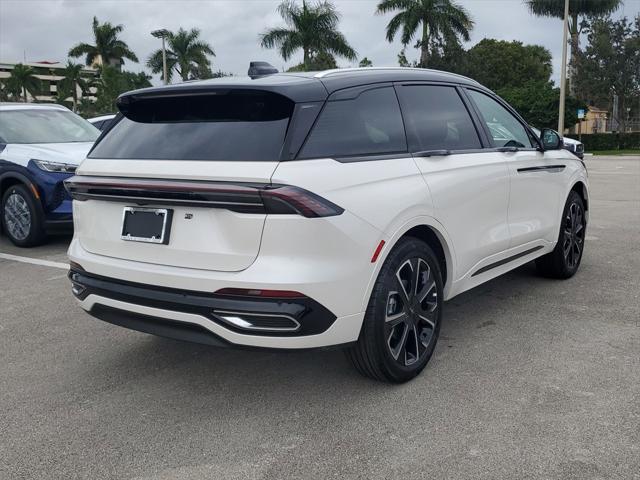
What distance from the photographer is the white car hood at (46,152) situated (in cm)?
752

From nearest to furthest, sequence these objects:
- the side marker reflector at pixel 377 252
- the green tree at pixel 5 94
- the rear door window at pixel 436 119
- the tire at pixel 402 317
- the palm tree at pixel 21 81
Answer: the side marker reflector at pixel 377 252 → the tire at pixel 402 317 → the rear door window at pixel 436 119 → the palm tree at pixel 21 81 → the green tree at pixel 5 94

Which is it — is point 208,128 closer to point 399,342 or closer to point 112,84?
point 399,342

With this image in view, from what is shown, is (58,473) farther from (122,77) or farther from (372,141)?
(122,77)

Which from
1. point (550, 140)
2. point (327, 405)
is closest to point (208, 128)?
point (327, 405)

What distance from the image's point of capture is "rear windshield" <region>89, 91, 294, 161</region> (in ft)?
10.1

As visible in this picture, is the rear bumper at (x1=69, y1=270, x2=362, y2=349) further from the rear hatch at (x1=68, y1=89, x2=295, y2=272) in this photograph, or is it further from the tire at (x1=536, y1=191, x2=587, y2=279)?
the tire at (x1=536, y1=191, x2=587, y2=279)

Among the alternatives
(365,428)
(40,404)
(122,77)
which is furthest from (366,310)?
(122,77)

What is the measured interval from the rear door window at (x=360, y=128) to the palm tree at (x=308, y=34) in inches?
1289

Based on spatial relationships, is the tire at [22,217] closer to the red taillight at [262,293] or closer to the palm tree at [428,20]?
the red taillight at [262,293]

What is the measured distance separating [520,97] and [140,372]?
145 feet

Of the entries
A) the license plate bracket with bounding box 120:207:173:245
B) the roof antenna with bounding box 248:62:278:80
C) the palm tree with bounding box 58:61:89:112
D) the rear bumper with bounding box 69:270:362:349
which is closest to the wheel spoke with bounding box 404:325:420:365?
the rear bumper with bounding box 69:270:362:349

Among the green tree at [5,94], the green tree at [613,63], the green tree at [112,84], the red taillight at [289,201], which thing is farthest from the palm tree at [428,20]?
the green tree at [5,94]

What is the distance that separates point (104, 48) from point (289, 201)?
208 ft

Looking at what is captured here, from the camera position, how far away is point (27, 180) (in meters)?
7.48
